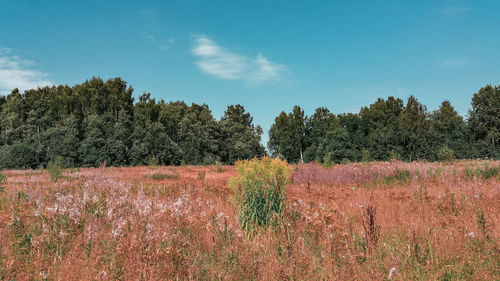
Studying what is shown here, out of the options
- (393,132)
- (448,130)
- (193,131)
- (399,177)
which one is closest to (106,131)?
(193,131)

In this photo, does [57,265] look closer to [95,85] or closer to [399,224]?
[399,224]

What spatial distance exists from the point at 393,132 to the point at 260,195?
41.4 metres

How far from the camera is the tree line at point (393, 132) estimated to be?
37556 millimetres

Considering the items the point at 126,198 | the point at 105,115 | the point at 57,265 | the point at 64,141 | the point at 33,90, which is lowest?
the point at 57,265

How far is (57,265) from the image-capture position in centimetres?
357

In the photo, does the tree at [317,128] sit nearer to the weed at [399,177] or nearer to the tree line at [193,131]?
the tree line at [193,131]

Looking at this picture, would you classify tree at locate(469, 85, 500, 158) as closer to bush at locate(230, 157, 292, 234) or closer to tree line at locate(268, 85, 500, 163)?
tree line at locate(268, 85, 500, 163)

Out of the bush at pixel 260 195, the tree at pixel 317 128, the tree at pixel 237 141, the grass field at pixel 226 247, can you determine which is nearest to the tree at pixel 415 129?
the tree at pixel 317 128

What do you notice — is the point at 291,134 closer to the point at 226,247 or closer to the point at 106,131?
the point at 106,131

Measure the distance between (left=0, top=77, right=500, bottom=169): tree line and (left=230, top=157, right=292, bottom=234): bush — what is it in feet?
87.6

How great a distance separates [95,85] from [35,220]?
45.3 meters

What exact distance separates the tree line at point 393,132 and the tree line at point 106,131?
7.46 metres

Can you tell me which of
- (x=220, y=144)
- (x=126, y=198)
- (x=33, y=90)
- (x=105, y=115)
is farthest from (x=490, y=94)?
(x=33, y=90)

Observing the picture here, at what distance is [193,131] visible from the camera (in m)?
49.8
